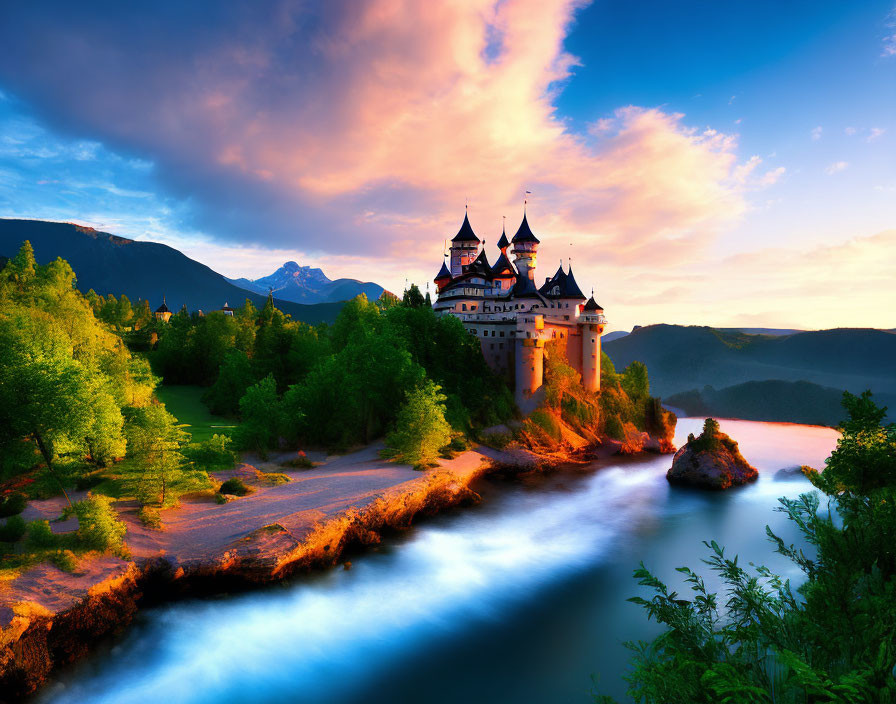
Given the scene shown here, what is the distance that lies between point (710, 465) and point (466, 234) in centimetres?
4958

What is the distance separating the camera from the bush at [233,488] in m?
30.7

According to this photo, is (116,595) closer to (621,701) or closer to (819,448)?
(621,701)

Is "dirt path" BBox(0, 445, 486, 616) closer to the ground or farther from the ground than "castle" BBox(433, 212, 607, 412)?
closer to the ground

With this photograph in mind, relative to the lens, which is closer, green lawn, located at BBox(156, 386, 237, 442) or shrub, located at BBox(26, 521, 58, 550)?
shrub, located at BBox(26, 521, 58, 550)

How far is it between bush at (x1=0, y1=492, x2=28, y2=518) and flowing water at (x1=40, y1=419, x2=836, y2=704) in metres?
10.5

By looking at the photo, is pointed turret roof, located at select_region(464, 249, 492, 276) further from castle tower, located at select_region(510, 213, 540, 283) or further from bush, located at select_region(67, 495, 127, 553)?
bush, located at select_region(67, 495, 127, 553)

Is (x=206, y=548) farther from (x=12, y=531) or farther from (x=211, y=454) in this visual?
(x=211, y=454)

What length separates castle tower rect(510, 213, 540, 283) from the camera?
65.6 metres

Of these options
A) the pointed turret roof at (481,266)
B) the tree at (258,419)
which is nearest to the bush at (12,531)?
the tree at (258,419)

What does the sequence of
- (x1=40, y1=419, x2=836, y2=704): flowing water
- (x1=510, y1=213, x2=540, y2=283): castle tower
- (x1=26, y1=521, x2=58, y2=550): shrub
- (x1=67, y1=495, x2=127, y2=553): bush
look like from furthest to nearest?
(x1=510, y1=213, x2=540, y2=283): castle tower → (x1=67, y1=495, x2=127, y2=553): bush → (x1=26, y1=521, x2=58, y2=550): shrub → (x1=40, y1=419, x2=836, y2=704): flowing water

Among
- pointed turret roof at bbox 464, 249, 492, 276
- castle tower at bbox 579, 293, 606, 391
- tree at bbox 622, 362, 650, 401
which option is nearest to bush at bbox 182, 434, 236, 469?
pointed turret roof at bbox 464, 249, 492, 276

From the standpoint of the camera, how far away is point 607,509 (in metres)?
39.0

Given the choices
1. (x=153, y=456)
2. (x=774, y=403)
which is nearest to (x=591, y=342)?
(x=153, y=456)

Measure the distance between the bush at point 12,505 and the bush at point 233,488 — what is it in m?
10.1
